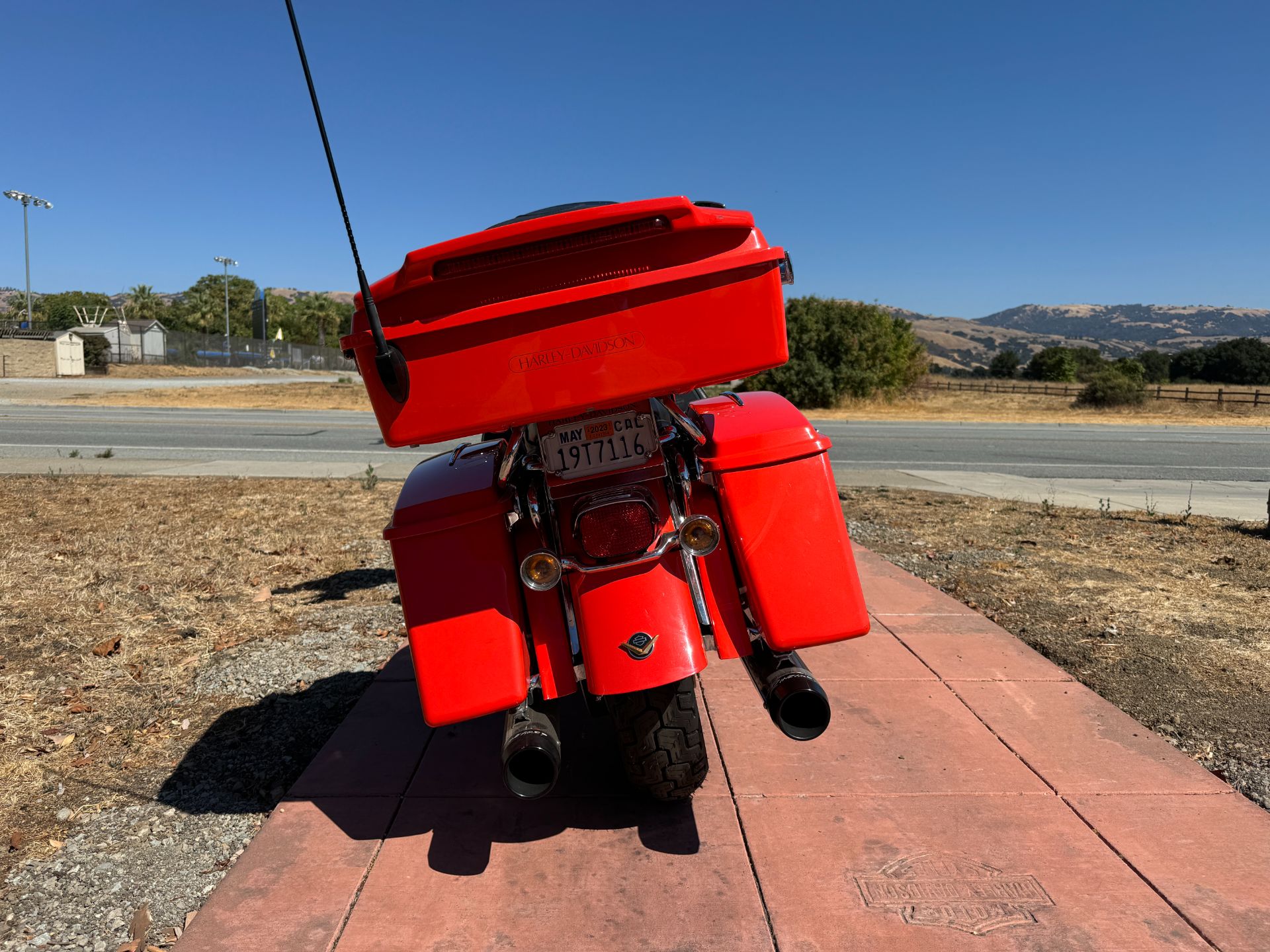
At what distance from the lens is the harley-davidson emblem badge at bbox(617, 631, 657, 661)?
2.53 metres

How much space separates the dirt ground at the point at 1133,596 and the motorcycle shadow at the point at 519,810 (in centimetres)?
216

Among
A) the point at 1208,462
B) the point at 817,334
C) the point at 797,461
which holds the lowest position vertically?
the point at 1208,462

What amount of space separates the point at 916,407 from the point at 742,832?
2852 centimetres

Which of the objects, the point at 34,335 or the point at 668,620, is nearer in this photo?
the point at 668,620

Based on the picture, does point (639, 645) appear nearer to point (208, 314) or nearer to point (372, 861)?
point (372, 861)

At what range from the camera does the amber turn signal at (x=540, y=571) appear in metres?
2.61

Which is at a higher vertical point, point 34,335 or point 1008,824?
point 34,335

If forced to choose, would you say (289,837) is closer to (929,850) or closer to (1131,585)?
(929,850)

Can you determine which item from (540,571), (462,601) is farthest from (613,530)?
(462,601)

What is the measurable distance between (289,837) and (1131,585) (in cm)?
513

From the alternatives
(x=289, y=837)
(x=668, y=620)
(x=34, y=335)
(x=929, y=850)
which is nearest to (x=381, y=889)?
(x=289, y=837)

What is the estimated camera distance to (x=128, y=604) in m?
5.37

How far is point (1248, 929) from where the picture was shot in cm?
237

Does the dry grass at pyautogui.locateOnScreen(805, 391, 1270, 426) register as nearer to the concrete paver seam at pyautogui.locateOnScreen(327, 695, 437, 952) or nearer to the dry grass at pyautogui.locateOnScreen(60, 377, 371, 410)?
the dry grass at pyautogui.locateOnScreen(60, 377, 371, 410)
